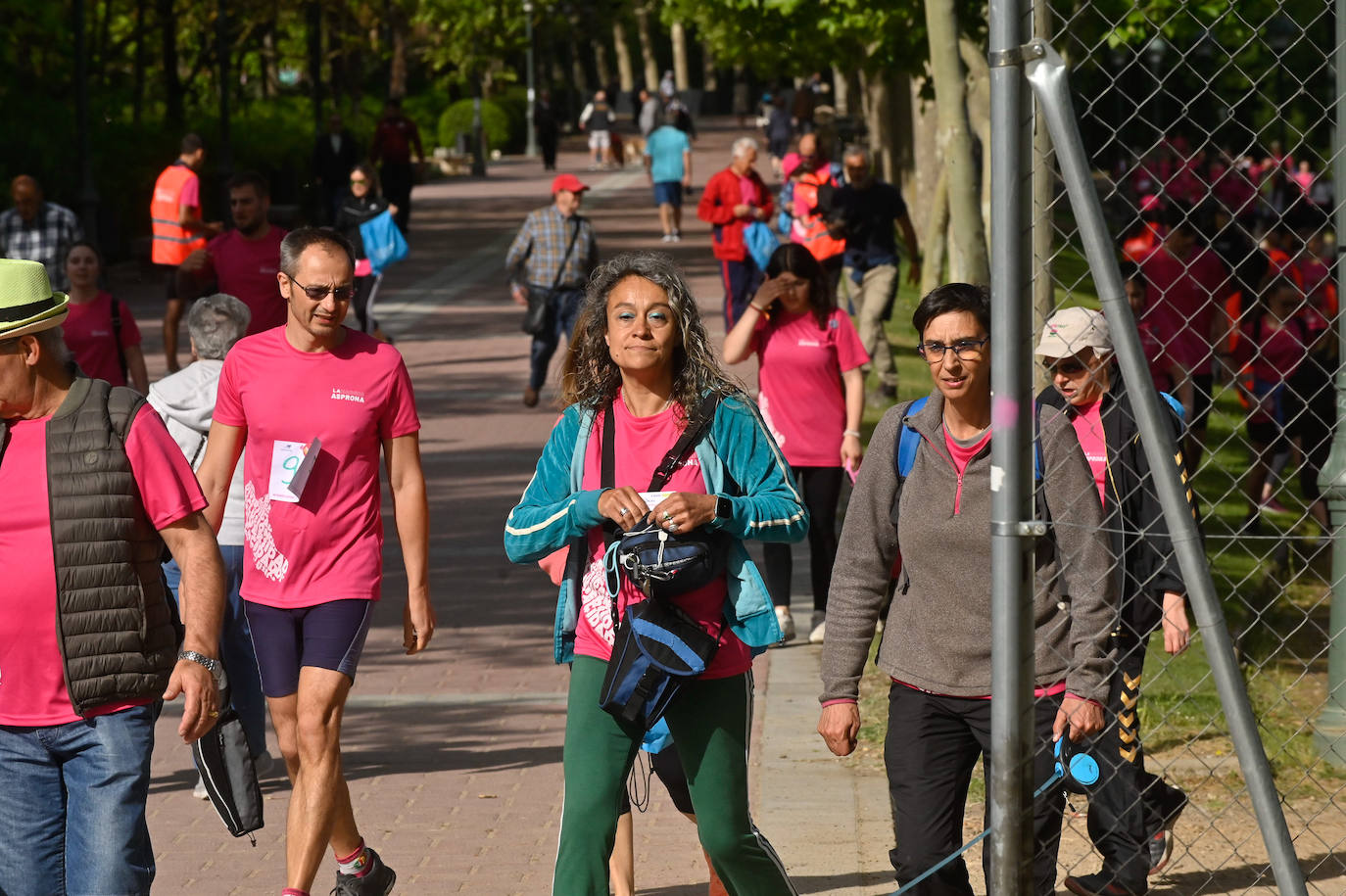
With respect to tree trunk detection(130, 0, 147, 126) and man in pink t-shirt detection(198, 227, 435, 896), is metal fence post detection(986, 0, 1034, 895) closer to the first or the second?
man in pink t-shirt detection(198, 227, 435, 896)

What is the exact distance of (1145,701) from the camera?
7125mm

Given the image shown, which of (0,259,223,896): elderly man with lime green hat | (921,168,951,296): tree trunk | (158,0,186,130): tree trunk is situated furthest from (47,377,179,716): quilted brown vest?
(158,0,186,130): tree trunk

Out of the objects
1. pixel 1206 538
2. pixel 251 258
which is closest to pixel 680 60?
pixel 251 258

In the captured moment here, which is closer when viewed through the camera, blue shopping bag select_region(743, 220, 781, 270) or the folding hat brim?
the folding hat brim

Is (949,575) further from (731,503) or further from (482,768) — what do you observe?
(482,768)

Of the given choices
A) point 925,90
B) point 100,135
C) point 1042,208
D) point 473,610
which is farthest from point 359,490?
point 100,135

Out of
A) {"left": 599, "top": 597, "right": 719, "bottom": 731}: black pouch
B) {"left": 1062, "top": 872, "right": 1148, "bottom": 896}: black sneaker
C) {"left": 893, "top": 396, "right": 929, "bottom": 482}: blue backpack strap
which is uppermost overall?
{"left": 893, "top": 396, "right": 929, "bottom": 482}: blue backpack strap

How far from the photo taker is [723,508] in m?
4.13

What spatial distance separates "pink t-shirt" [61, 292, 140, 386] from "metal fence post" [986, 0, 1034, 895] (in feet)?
21.0

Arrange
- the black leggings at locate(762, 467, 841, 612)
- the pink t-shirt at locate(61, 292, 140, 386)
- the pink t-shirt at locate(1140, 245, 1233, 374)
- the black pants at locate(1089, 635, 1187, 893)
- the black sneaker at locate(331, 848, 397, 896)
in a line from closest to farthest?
1. the black pants at locate(1089, 635, 1187, 893)
2. the black sneaker at locate(331, 848, 397, 896)
3. the black leggings at locate(762, 467, 841, 612)
4. the pink t-shirt at locate(61, 292, 140, 386)
5. the pink t-shirt at locate(1140, 245, 1233, 374)

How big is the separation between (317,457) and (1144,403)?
2509mm

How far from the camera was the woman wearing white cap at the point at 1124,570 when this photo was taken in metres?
4.73

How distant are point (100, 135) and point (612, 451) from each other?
915 inches

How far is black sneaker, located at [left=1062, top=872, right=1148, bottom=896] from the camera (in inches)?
195
